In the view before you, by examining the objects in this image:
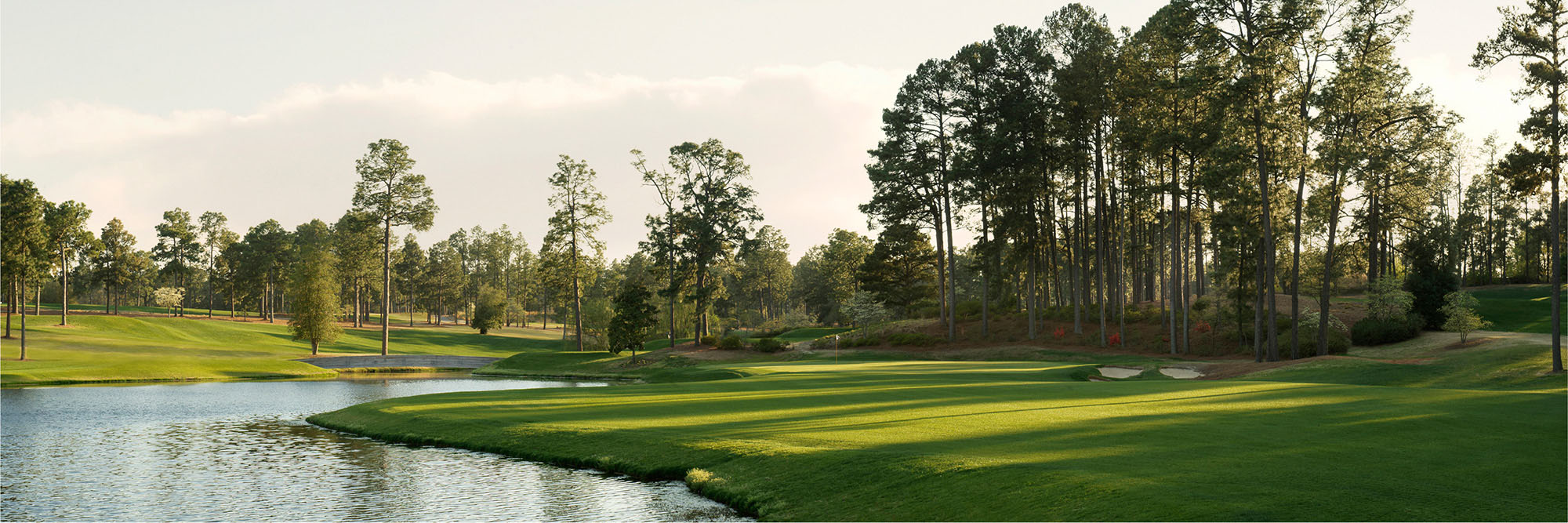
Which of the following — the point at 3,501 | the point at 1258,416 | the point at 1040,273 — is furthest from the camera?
the point at 1040,273

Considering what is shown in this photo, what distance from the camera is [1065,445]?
1423cm

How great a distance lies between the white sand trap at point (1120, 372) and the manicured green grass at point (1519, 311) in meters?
23.1

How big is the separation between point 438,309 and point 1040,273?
8730 cm

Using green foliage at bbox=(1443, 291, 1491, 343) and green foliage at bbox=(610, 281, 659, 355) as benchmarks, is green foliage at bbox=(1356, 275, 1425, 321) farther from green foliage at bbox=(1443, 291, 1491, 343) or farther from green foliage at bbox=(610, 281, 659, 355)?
green foliage at bbox=(610, 281, 659, 355)

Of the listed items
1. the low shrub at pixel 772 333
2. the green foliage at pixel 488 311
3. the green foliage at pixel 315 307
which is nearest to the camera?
the green foliage at pixel 315 307

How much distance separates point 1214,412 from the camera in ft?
59.8

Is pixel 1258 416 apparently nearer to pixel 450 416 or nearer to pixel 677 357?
pixel 450 416

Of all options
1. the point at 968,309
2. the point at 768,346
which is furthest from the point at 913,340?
the point at 968,309

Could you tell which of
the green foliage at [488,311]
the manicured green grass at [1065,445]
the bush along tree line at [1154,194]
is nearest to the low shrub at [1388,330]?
the bush along tree line at [1154,194]

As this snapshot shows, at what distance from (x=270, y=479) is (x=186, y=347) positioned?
203 ft

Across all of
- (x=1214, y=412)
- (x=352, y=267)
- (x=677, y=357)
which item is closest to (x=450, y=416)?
(x=1214, y=412)

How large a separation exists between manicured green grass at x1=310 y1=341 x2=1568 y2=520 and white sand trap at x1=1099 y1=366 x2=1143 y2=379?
964 cm

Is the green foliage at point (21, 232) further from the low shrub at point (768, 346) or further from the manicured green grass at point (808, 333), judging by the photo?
the manicured green grass at point (808, 333)

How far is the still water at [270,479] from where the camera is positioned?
46.7 feet
